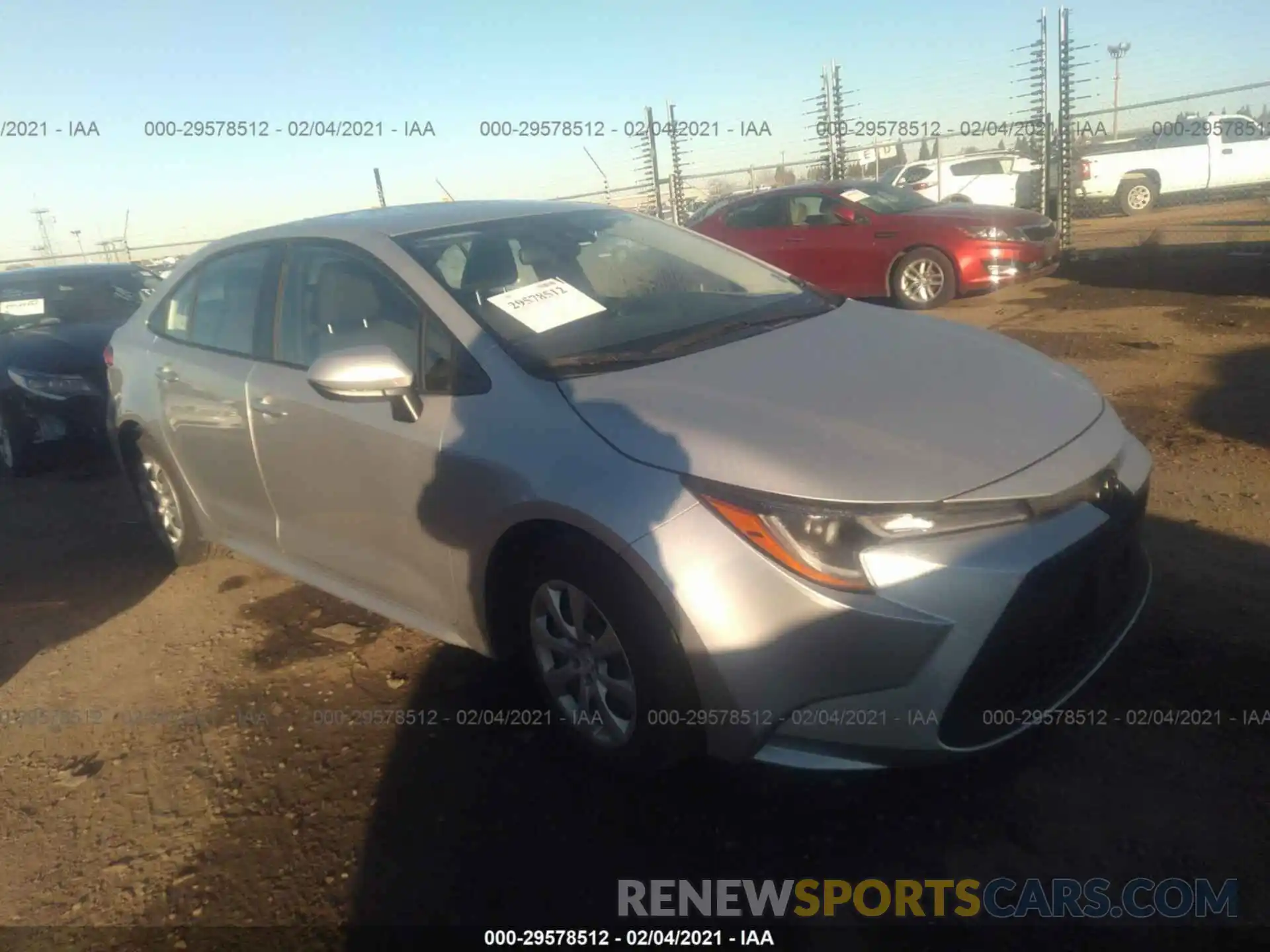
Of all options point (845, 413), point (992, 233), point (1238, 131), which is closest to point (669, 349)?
point (845, 413)

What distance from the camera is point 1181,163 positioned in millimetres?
18375

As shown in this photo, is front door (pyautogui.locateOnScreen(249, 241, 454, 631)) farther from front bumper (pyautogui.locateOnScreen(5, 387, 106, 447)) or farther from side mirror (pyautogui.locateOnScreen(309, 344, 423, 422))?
front bumper (pyautogui.locateOnScreen(5, 387, 106, 447))

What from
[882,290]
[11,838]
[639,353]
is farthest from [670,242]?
[882,290]

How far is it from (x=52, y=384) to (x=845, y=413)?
6167 mm

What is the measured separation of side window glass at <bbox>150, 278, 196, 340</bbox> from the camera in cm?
425

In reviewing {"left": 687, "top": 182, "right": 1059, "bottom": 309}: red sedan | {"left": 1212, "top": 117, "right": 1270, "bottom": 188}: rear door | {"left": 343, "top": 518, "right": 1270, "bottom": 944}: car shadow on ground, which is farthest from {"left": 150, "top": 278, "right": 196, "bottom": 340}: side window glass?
{"left": 1212, "top": 117, "right": 1270, "bottom": 188}: rear door

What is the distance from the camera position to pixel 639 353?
9.70 feet

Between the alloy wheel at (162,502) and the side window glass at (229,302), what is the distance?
0.78 m

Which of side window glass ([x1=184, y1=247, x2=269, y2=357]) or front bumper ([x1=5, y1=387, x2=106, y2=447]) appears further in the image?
front bumper ([x1=5, y1=387, x2=106, y2=447])

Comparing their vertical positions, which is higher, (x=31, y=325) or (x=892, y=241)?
(x=31, y=325)

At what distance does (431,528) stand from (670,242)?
1707 mm

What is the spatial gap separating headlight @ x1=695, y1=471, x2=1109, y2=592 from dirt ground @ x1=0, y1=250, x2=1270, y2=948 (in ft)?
1.75

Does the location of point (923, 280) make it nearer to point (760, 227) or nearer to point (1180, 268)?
point (760, 227)

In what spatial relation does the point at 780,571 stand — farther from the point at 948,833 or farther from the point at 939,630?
the point at 948,833
